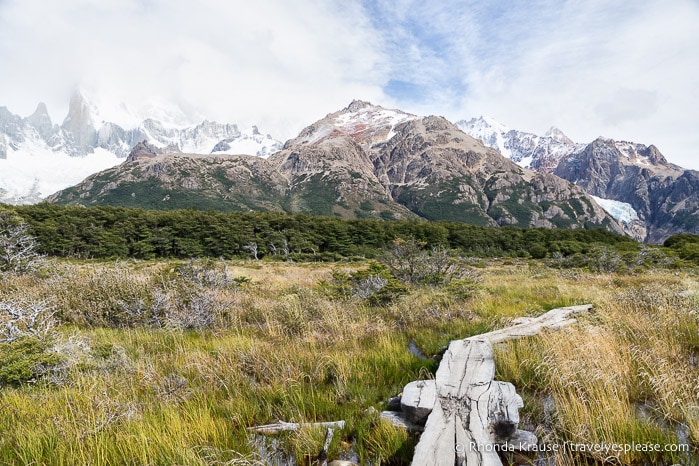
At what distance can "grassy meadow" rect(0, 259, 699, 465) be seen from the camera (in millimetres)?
2721

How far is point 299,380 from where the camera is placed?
164 inches

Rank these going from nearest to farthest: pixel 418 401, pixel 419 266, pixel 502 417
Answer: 1. pixel 502 417
2. pixel 418 401
3. pixel 419 266

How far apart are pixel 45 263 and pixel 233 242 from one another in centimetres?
6046

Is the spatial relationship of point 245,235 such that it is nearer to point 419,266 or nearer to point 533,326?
point 419,266

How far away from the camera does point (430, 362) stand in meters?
4.59

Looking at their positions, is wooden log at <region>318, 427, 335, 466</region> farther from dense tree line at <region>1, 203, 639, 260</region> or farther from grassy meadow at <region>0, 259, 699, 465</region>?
dense tree line at <region>1, 203, 639, 260</region>

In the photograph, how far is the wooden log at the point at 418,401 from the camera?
9.71ft

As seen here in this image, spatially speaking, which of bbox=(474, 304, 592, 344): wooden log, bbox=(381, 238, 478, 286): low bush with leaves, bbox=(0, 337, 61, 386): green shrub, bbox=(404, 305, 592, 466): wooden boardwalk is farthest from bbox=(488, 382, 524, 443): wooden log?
bbox=(381, 238, 478, 286): low bush with leaves

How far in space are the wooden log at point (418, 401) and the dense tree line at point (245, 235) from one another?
52.6 m

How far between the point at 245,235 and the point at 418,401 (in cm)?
7609

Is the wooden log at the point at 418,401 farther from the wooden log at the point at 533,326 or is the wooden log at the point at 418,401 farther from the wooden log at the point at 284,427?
the wooden log at the point at 533,326

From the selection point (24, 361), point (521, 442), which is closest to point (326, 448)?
point (521, 442)

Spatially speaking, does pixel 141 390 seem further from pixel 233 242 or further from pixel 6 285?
pixel 233 242

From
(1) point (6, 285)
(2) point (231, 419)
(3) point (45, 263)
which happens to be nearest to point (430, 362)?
(2) point (231, 419)
